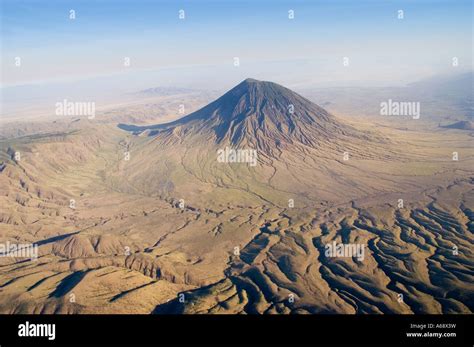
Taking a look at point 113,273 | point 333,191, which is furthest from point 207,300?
point 333,191

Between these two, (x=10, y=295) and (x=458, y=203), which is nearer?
(x=10, y=295)

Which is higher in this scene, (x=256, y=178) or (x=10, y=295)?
(x=256, y=178)

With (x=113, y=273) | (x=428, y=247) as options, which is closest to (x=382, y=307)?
(x=428, y=247)

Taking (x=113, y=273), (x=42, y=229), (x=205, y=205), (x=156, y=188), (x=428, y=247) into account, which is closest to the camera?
(x=113, y=273)

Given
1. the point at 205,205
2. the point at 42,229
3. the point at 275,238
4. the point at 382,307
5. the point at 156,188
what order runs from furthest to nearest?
the point at 156,188
the point at 205,205
the point at 42,229
the point at 275,238
the point at 382,307

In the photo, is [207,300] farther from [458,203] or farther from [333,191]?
[458,203]

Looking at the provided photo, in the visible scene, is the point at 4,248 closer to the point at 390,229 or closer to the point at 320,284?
the point at 320,284
